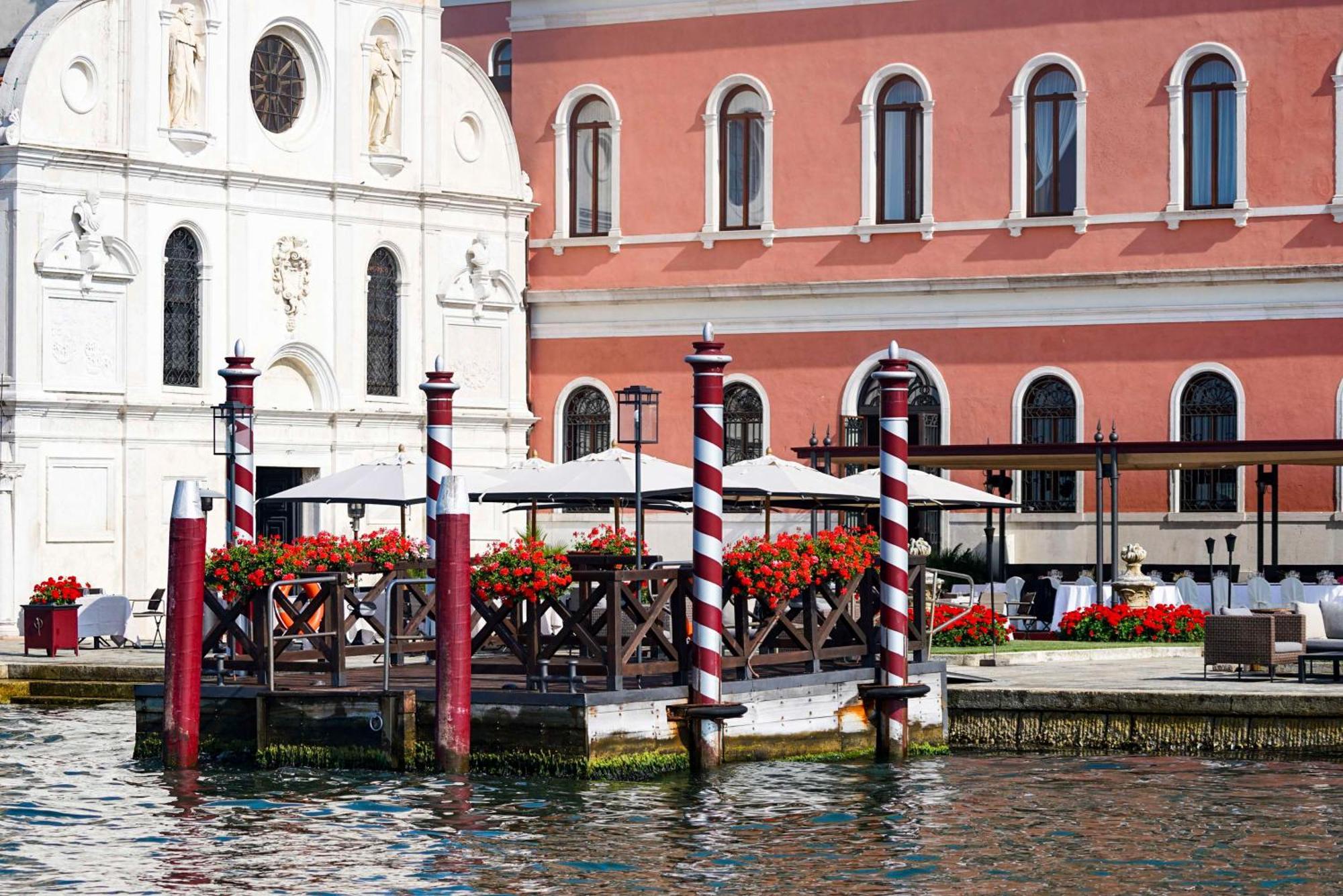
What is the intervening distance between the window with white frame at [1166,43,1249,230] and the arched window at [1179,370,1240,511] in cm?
202

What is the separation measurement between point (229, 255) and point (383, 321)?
2.95 meters

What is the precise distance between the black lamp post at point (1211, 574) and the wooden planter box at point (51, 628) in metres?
11.7

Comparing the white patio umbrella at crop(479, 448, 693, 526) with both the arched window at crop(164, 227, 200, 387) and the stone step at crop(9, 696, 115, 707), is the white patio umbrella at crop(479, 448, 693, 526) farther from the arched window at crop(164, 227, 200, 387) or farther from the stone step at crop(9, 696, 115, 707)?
the arched window at crop(164, 227, 200, 387)

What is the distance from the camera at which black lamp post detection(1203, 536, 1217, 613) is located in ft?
94.0

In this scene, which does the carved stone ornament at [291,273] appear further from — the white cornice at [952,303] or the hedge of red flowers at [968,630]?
the hedge of red flowers at [968,630]

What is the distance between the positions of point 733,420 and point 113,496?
344 inches

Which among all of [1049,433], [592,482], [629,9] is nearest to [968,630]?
[592,482]

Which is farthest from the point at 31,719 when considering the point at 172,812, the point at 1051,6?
A: the point at 1051,6

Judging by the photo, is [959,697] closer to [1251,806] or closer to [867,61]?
[1251,806]

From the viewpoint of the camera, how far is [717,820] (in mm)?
17297

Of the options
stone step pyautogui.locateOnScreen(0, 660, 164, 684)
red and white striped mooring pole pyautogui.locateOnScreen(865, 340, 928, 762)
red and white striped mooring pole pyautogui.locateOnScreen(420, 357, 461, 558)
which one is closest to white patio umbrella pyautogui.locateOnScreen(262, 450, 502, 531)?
stone step pyautogui.locateOnScreen(0, 660, 164, 684)

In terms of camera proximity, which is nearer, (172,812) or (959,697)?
(172,812)

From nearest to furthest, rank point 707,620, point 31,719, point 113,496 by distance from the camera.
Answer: point 707,620 < point 31,719 < point 113,496


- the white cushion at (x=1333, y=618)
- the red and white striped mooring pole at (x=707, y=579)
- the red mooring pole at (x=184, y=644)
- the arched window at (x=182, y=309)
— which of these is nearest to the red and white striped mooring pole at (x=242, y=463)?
the red mooring pole at (x=184, y=644)
